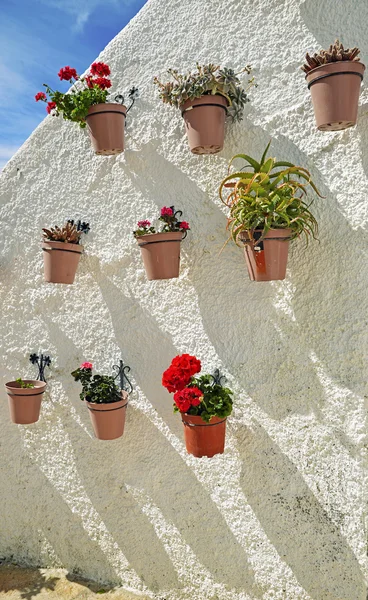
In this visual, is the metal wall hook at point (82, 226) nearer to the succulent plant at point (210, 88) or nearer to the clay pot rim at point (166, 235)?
the clay pot rim at point (166, 235)

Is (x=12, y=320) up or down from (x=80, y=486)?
up

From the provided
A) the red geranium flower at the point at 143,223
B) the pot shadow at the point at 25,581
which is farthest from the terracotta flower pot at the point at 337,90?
the pot shadow at the point at 25,581

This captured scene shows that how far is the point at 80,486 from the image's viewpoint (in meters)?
2.76

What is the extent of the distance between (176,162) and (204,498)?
1.83 meters

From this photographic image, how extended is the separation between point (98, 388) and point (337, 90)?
1811 millimetres

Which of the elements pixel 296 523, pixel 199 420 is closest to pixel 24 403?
pixel 199 420

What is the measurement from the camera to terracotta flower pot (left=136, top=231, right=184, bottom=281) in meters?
2.29

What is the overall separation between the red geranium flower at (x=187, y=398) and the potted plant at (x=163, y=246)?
1.92 ft

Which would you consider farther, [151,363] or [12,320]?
[12,320]

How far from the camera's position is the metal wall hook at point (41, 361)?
9.29ft

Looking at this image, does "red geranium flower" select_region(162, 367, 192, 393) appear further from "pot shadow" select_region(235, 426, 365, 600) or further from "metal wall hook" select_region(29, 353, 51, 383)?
"metal wall hook" select_region(29, 353, 51, 383)

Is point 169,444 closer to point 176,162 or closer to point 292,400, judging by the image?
point 292,400

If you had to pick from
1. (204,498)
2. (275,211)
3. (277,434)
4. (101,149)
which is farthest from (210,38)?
(204,498)

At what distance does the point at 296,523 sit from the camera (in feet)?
7.45
